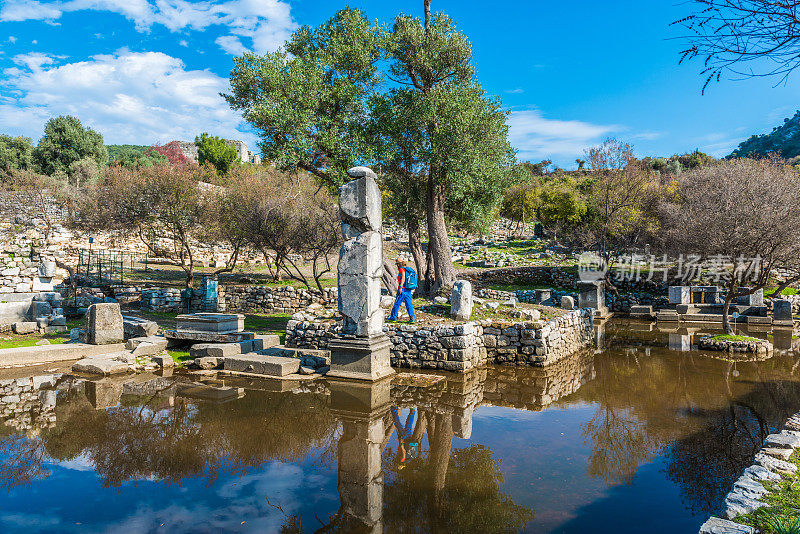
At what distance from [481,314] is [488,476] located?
24.8 ft

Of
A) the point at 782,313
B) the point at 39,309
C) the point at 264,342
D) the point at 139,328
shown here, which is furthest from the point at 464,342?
the point at 782,313

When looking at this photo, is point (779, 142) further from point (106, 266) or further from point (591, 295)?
point (106, 266)

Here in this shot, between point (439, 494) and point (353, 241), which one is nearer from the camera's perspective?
point (439, 494)

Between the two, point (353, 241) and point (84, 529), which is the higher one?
point (353, 241)

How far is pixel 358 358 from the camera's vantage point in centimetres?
954

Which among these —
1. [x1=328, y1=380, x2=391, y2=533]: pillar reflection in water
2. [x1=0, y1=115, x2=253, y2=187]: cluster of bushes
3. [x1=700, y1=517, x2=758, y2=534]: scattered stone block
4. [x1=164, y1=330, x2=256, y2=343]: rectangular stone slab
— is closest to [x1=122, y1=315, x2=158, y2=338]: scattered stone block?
[x1=164, y1=330, x2=256, y2=343]: rectangular stone slab

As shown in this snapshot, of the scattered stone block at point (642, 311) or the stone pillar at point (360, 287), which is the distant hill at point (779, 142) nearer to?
the scattered stone block at point (642, 311)

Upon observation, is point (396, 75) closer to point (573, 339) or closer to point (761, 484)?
point (573, 339)

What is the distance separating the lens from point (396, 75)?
1691cm

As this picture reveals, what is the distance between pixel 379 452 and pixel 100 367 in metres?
7.43

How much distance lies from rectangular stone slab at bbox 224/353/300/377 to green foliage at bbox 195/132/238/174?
160ft

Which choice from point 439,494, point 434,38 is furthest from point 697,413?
point 434,38

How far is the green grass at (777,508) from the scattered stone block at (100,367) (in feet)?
36.2

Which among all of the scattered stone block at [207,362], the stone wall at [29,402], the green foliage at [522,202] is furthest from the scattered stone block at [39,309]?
the green foliage at [522,202]
